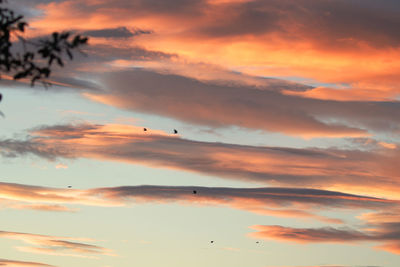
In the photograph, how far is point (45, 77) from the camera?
34.1 metres

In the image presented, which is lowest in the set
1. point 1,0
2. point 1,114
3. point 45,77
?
point 1,114

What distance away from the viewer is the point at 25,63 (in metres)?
34.4

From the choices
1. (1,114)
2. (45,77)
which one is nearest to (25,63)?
(45,77)

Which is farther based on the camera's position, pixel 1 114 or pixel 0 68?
pixel 0 68

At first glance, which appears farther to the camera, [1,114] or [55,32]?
[55,32]

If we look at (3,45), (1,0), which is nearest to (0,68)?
(3,45)

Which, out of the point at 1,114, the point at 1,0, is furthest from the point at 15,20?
the point at 1,114

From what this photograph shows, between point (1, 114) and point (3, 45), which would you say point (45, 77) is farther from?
point (1, 114)

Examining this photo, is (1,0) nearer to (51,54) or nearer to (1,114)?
(51,54)

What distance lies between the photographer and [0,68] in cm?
3341

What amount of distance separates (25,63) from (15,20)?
2.21 m

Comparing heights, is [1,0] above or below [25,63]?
above

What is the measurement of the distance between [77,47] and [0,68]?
12.0ft

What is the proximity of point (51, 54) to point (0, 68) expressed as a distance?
2.41m
